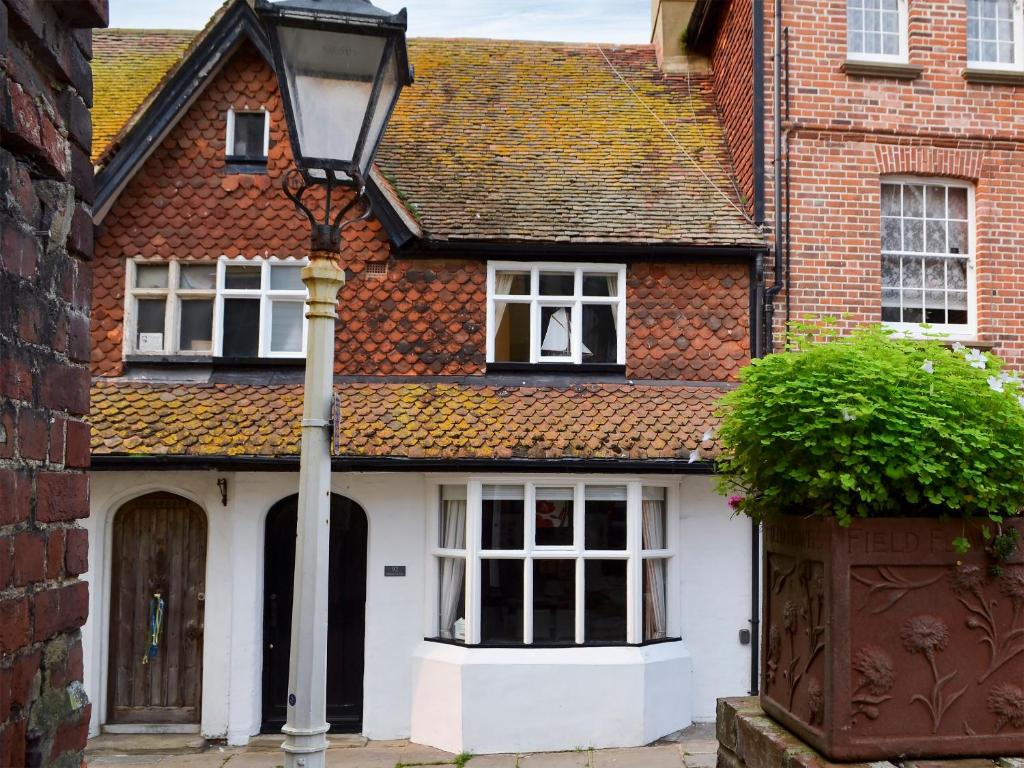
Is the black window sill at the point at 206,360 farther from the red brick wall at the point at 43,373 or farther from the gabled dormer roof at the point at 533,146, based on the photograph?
the red brick wall at the point at 43,373

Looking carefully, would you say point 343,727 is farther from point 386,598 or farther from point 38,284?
point 38,284

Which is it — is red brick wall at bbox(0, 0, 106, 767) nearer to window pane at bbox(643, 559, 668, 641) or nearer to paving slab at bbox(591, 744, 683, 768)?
paving slab at bbox(591, 744, 683, 768)

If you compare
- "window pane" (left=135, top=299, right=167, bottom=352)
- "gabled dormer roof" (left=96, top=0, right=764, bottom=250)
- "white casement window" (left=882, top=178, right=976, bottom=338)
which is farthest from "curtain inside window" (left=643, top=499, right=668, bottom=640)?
"window pane" (left=135, top=299, right=167, bottom=352)

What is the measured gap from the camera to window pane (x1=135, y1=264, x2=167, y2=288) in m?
10.9

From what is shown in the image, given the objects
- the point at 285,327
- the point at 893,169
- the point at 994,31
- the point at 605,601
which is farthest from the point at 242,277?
the point at 994,31

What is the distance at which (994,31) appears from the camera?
11.8 meters

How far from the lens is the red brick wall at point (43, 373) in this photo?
2148 mm

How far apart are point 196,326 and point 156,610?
128 inches

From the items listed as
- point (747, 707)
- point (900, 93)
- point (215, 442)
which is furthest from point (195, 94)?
point (747, 707)

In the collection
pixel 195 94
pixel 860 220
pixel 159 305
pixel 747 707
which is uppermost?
pixel 195 94

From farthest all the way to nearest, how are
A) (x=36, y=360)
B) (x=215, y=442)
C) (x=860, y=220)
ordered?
(x=860, y=220)
(x=215, y=442)
(x=36, y=360)

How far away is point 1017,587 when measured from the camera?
12.3 feet

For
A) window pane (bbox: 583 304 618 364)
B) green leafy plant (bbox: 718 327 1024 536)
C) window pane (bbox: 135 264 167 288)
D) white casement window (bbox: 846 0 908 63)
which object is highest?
white casement window (bbox: 846 0 908 63)

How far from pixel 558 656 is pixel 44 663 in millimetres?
8082
